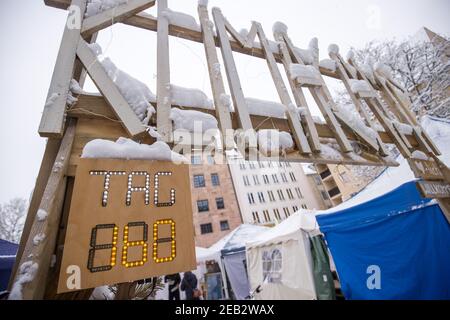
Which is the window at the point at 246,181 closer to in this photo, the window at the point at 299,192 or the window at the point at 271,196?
the window at the point at 271,196

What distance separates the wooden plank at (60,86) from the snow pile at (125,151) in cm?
Result: 33

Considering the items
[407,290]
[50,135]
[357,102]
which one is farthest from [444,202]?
[50,135]

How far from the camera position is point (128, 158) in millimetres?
1456

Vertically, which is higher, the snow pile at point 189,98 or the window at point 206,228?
the window at point 206,228

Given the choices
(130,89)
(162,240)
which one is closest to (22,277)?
(162,240)

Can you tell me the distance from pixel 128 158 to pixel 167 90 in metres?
0.89

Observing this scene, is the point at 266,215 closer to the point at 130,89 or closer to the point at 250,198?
the point at 250,198

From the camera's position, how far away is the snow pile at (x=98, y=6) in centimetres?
218

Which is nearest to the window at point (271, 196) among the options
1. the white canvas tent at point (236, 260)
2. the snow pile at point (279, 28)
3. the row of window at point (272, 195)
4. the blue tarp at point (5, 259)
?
the row of window at point (272, 195)

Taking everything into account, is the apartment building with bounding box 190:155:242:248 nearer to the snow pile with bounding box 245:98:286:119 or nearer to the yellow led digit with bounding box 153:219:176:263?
the snow pile with bounding box 245:98:286:119

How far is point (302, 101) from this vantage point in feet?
9.38

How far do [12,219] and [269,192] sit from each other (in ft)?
114

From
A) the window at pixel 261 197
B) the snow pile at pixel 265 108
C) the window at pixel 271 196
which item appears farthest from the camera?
the window at pixel 271 196
